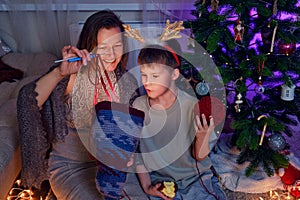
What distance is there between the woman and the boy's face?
134mm

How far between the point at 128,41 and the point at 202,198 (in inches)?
26.5

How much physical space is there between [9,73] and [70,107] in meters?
0.94

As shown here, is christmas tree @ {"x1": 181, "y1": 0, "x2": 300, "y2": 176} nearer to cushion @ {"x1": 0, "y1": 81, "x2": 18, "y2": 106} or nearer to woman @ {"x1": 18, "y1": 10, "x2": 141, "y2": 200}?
woman @ {"x1": 18, "y1": 10, "x2": 141, "y2": 200}

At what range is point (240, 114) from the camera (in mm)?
1622

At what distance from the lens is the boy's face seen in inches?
53.7

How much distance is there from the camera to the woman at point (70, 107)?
1366 mm

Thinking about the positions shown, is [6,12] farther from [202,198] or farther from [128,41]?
[202,198]

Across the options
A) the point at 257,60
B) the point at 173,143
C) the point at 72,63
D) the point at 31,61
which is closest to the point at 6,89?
the point at 31,61

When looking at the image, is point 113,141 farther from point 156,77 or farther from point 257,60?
point 257,60

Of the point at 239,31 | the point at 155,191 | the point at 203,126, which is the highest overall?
the point at 239,31

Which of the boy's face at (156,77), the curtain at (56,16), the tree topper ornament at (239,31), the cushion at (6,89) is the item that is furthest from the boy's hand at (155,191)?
the curtain at (56,16)

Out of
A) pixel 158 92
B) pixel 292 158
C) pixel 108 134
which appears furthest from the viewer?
pixel 292 158

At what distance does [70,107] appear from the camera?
58.3 inches

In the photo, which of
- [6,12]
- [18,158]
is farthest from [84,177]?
[6,12]
